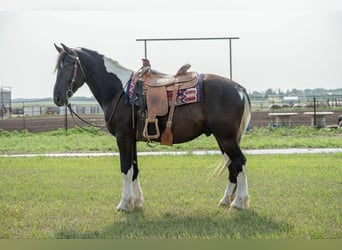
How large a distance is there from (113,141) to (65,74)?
4460mm

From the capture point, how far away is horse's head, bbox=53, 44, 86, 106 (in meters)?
4.20

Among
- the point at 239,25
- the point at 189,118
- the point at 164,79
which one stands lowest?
the point at 189,118

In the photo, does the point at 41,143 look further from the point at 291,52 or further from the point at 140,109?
the point at 291,52

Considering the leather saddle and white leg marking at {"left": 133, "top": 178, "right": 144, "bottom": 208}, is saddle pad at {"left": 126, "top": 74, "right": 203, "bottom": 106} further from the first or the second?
white leg marking at {"left": 133, "top": 178, "right": 144, "bottom": 208}

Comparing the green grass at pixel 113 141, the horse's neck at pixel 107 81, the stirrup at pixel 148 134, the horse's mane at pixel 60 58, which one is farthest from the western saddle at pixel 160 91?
the green grass at pixel 113 141

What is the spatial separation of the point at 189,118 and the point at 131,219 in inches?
42.8

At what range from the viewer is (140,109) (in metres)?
4.28

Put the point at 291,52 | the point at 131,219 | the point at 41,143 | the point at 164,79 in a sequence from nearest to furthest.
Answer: the point at 131,219 → the point at 164,79 → the point at 291,52 → the point at 41,143

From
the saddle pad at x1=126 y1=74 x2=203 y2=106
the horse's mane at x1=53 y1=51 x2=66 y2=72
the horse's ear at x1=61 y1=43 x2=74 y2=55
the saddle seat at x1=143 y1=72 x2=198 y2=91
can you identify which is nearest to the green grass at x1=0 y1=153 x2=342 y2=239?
the saddle pad at x1=126 y1=74 x2=203 y2=106

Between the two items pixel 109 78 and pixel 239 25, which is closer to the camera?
pixel 109 78

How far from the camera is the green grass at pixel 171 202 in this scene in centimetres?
375

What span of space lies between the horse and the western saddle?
7 centimetres

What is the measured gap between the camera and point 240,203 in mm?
4219

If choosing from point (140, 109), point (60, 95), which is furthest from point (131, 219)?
point (60, 95)
